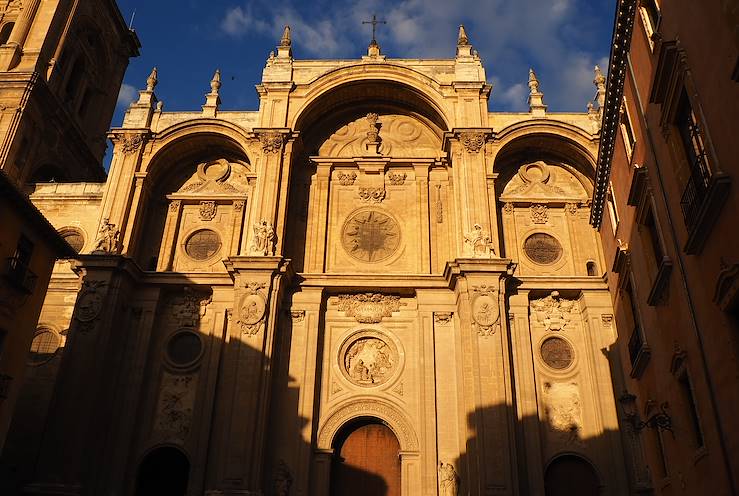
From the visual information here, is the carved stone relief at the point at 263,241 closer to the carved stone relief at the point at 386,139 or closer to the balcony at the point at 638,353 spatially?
the carved stone relief at the point at 386,139

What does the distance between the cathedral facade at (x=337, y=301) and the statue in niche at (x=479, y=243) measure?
0.07 metres

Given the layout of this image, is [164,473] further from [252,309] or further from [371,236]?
[371,236]

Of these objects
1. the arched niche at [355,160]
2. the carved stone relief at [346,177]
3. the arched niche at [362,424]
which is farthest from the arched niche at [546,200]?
the arched niche at [362,424]

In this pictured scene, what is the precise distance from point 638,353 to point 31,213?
1610cm

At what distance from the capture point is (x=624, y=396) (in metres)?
16.2

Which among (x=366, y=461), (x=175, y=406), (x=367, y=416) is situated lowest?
(x=366, y=461)

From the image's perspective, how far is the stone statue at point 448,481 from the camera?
18.6 metres

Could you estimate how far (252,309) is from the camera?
20391 millimetres

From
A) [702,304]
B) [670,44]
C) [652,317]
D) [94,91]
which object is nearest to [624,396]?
[652,317]

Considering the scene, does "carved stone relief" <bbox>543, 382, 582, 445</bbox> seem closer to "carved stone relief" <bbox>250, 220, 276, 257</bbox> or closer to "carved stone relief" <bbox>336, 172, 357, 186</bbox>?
"carved stone relief" <bbox>250, 220, 276, 257</bbox>

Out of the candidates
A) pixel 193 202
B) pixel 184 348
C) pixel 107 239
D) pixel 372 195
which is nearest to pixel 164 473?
pixel 184 348

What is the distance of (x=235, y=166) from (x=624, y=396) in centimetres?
1685

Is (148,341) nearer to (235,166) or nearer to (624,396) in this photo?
(235,166)

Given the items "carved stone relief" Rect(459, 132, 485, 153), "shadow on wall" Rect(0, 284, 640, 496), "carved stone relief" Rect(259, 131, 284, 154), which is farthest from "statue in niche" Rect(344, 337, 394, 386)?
"carved stone relief" Rect(459, 132, 485, 153)
